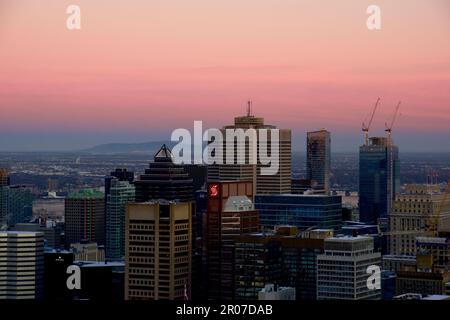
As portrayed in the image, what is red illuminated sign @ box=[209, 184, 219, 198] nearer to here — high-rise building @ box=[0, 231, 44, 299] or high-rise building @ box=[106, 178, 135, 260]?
high-rise building @ box=[106, 178, 135, 260]

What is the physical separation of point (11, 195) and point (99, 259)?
2.29 meters

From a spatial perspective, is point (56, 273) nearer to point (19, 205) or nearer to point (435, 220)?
point (19, 205)

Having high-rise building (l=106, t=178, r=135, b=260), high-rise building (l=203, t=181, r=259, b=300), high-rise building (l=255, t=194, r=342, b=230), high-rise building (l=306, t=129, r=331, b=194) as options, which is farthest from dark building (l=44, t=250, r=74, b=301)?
high-rise building (l=306, t=129, r=331, b=194)

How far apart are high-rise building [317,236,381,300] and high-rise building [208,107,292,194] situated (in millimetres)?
2755

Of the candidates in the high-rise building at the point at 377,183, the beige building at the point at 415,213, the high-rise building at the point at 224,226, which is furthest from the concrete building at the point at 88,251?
the beige building at the point at 415,213

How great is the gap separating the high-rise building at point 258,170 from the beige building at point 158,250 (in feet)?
5.58

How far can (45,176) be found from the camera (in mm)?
14180

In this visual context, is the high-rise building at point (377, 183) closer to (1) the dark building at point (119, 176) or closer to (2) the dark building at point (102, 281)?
(1) the dark building at point (119, 176)

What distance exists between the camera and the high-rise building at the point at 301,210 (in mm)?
18962

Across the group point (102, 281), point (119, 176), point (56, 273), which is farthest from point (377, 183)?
point (56, 273)

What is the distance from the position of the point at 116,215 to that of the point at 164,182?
109 cm

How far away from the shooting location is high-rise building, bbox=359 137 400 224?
19.1 metres
